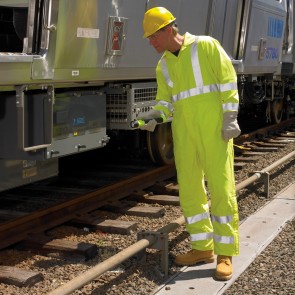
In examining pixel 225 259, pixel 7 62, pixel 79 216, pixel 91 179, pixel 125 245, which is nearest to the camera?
pixel 7 62

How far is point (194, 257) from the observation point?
4.55 m

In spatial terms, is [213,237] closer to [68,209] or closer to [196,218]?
[196,218]

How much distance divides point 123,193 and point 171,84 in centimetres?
231

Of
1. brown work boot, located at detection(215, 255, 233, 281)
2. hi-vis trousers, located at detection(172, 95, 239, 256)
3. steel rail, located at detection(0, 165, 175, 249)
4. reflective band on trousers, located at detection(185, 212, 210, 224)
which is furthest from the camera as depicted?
steel rail, located at detection(0, 165, 175, 249)

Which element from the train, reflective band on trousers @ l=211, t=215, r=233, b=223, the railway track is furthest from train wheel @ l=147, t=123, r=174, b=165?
reflective band on trousers @ l=211, t=215, r=233, b=223

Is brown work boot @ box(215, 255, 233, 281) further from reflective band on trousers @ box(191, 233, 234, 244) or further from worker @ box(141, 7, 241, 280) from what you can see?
reflective band on trousers @ box(191, 233, 234, 244)

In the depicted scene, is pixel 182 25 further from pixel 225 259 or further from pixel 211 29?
pixel 225 259

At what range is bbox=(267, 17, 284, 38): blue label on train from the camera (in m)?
9.74

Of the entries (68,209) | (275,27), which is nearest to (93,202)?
(68,209)

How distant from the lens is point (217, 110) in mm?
4359

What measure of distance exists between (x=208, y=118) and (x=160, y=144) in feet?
11.2

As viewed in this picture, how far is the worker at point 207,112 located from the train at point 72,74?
790 mm

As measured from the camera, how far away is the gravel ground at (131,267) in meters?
4.13

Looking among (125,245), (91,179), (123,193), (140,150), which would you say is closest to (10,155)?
(125,245)
